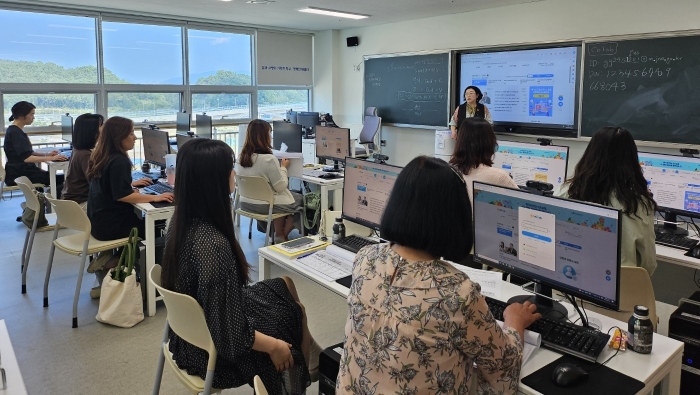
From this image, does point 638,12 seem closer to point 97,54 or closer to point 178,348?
point 178,348

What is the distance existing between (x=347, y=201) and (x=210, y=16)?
5.65 meters

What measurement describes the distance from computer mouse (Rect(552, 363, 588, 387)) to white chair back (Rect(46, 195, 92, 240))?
2755 mm

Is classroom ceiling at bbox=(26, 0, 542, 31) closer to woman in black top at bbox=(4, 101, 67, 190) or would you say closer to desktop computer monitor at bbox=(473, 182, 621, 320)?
woman in black top at bbox=(4, 101, 67, 190)

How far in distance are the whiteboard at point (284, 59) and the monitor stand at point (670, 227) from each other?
6.71 meters

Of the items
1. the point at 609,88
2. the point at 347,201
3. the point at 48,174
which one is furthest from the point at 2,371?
the point at 609,88

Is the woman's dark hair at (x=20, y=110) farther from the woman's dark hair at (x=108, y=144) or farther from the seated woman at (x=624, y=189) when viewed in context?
the seated woman at (x=624, y=189)

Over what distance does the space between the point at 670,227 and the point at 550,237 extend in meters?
1.72

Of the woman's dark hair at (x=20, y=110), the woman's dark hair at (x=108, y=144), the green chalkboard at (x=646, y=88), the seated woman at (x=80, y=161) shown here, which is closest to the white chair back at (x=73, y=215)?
the woman's dark hair at (x=108, y=144)

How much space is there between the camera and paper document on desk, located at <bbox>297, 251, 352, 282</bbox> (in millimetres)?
2148

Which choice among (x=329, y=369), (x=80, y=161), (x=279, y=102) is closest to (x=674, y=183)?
(x=329, y=369)

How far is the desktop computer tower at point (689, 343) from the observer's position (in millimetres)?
2039

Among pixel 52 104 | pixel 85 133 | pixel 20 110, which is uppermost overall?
pixel 52 104

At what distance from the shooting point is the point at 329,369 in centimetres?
184

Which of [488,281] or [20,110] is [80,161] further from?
[488,281]
